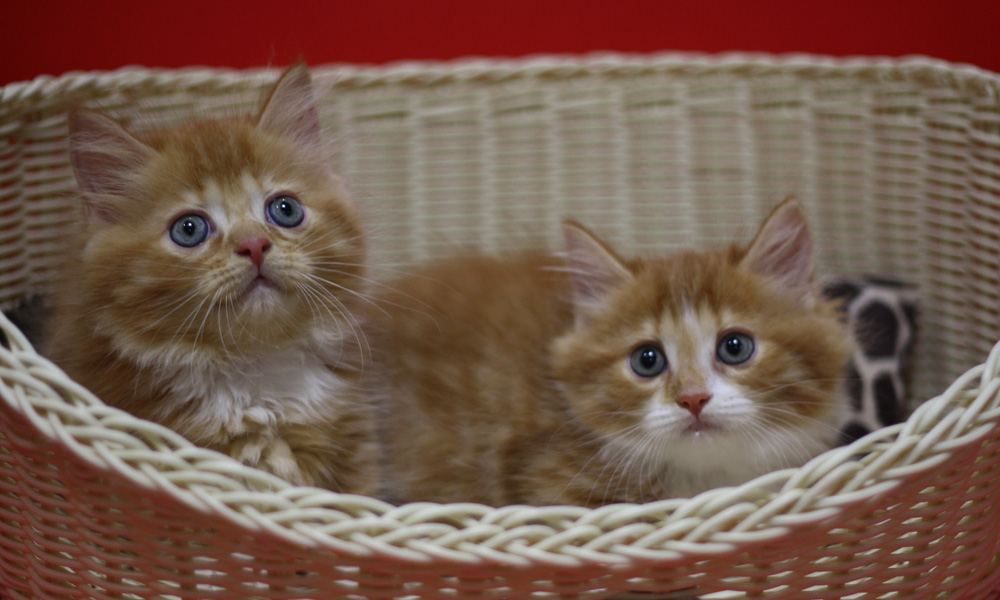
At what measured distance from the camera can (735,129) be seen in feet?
8.32

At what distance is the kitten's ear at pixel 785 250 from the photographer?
1663 millimetres

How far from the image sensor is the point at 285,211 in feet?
5.02

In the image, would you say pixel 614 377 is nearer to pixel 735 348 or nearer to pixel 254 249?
pixel 735 348

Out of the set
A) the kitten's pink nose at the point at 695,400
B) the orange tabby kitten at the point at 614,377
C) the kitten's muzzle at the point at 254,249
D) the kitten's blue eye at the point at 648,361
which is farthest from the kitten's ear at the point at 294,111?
the kitten's pink nose at the point at 695,400

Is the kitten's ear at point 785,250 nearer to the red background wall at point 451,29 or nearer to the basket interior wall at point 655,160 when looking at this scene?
the basket interior wall at point 655,160

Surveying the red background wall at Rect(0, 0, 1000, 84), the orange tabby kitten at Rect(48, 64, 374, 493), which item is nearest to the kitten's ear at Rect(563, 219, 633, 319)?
the orange tabby kitten at Rect(48, 64, 374, 493)

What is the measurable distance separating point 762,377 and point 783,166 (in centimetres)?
112

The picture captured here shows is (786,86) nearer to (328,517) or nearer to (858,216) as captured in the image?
(858,216)

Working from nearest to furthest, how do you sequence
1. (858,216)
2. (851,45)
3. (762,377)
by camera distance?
(762,377), (858,216), (851,45)

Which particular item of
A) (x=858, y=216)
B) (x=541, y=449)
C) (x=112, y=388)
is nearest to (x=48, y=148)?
(x=112, y=388)

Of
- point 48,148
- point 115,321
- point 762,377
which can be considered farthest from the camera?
point 48,148

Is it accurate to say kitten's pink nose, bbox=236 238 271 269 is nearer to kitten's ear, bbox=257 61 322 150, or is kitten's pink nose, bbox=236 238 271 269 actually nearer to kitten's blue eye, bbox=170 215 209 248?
kitten's blue eye, bbox=170 215 209 248

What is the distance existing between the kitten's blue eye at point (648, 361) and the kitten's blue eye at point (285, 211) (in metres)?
0.66

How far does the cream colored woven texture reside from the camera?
120 cm
